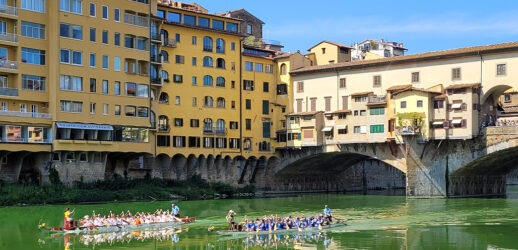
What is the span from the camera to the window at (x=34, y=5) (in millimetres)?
58531

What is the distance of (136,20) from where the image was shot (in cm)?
6481

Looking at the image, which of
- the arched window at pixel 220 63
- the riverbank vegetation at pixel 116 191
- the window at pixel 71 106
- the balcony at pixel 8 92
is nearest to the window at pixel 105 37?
the window at pixel 71 106

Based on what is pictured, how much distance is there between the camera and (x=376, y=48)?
11206 cm

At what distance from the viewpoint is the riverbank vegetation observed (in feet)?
184

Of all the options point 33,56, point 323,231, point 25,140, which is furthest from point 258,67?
point 323,231

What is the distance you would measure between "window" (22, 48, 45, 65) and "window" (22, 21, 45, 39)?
1115 millimetres

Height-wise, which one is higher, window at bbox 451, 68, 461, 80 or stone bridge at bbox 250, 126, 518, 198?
A: window at bbox 451, 68, 461, 80

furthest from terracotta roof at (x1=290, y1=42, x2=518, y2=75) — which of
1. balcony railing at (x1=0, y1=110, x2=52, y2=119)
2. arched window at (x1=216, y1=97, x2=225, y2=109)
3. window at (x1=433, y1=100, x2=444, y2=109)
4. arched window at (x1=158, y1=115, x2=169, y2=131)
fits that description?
balcony railing at (x1=0, y1=110, x2=52, y2=119)

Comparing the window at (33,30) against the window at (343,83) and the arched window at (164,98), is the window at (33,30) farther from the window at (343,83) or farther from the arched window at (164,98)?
the window at (343,83)

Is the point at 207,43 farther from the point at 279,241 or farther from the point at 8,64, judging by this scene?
the point at 279,241

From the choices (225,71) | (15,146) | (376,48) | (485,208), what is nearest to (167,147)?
(225,71)

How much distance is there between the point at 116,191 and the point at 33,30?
46.6ft

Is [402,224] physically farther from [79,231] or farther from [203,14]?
[203,14]

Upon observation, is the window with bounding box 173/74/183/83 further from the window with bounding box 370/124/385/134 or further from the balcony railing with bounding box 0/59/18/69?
the window with bounding box 370/124/385/134
